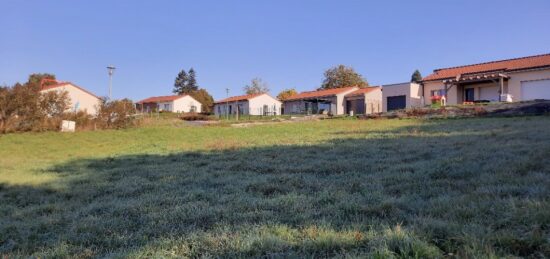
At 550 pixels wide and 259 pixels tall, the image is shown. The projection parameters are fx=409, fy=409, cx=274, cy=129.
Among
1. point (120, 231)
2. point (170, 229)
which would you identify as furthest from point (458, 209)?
point (120, 231)

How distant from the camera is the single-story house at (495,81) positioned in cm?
2780

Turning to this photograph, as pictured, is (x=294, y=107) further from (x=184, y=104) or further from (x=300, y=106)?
(x=184, y=104)

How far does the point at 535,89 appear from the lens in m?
28.0

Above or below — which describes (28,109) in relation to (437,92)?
below

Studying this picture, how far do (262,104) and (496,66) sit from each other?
3257 cm

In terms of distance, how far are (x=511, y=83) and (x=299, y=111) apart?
25181 mm

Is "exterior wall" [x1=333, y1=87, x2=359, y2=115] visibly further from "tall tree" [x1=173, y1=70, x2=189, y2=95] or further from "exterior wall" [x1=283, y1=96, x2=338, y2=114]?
"tall tree" [x1=173, y1=70, x2=189, y2=95]

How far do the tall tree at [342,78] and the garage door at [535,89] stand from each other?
37.6 meters

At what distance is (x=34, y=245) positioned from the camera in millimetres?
3580

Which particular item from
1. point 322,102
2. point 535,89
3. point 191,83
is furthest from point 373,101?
point 191,83

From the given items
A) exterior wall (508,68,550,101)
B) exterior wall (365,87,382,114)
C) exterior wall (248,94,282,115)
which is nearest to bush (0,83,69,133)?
exterior wall (508,68,550,101)

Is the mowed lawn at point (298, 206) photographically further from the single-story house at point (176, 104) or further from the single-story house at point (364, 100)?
the single-story house at point (176, 104)

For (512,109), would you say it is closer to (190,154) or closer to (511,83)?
(511,83)

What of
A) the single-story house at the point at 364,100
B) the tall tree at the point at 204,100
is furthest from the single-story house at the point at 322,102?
the tall tree at the point at 204,100
